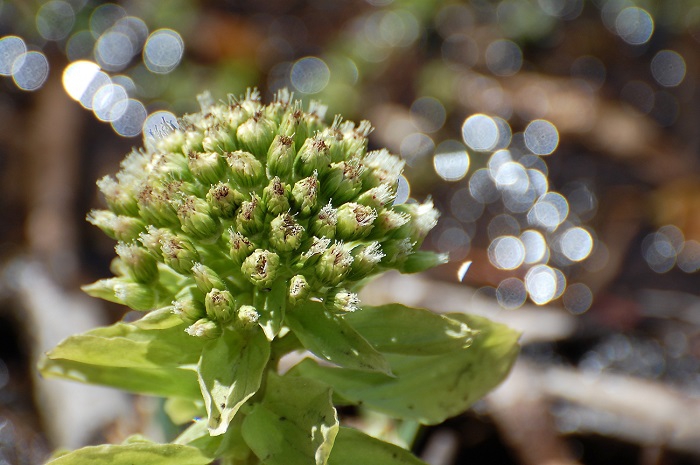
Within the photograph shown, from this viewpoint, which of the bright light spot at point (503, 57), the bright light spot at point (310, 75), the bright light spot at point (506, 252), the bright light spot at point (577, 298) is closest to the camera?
the bright light spot at point (577, 298)

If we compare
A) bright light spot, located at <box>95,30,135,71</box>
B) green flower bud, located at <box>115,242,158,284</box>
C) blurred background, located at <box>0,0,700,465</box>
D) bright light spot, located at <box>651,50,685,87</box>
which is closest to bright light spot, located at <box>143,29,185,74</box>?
blurred background, located at <box>0,0,700,465</box>

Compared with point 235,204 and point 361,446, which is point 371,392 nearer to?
point 361,446

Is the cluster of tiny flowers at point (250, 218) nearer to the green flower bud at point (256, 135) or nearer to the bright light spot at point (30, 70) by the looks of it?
the green flower bud at point (256, 135)

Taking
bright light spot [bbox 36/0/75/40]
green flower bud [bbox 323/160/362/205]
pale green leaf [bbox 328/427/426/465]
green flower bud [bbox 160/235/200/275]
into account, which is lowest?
pale green leaf [bbox 328/427/426/465]

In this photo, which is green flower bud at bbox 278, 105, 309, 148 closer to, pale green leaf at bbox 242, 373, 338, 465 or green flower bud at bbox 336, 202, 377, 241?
green flower bud at bbox 336, 202, 377, 241

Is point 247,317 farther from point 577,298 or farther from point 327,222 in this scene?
point 577,298

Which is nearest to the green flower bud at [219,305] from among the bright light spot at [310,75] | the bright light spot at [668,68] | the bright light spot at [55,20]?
the bright light spot at [310,75]

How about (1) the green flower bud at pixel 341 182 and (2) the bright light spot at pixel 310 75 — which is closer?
(1) the green flower bud at pixel 341 182

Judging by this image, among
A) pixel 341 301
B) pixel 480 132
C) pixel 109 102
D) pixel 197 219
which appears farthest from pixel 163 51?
pixel 341 301
